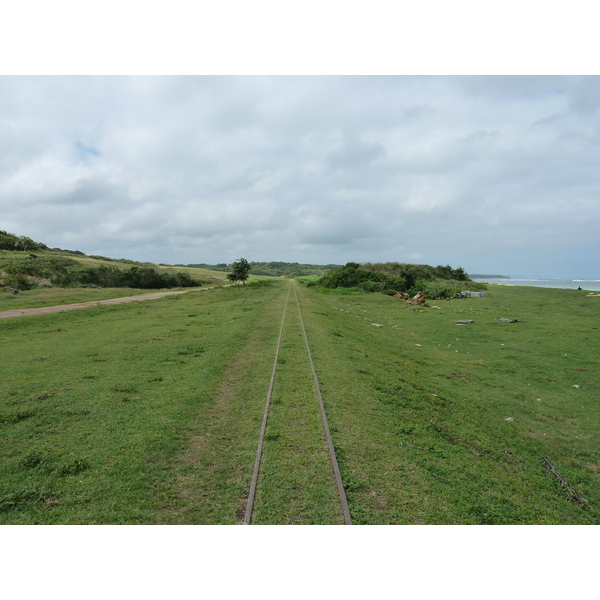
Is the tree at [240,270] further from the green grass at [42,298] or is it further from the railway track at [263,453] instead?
the railway track at [263,453]

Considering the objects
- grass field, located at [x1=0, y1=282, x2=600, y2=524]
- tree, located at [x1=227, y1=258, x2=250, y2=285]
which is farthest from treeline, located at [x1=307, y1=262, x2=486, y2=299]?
grass field, located at [x1=0, y1=282, x2=600, y2=524]

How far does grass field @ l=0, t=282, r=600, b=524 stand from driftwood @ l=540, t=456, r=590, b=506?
11 centimetres

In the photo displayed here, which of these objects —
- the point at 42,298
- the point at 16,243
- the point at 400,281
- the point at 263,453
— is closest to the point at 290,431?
the point at 263,453

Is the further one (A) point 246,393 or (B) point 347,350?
(B) point 347,350

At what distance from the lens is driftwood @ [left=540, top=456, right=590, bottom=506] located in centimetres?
584

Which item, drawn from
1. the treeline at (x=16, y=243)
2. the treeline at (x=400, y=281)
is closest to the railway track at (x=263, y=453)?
the treeline at (x=400, y=281)

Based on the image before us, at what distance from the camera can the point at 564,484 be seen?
20.6 feet

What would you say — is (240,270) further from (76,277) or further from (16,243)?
(16,243)

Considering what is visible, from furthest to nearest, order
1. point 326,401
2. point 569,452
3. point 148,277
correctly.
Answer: point 148,277, point 326,401, point 569,452

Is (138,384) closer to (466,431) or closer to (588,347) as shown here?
(466,431)

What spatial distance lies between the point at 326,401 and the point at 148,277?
71.0 m

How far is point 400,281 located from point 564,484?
159 ft

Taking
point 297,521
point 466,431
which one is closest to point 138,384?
point 297,521

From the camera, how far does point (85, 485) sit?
5.37m
